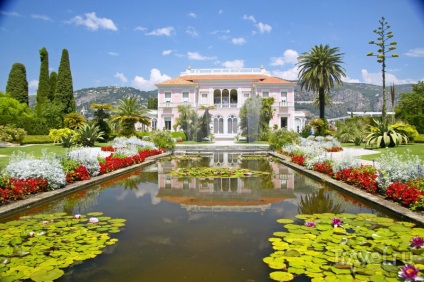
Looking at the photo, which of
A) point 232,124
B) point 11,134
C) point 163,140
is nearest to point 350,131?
point 163,140

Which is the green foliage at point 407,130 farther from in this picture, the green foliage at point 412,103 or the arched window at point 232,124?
the arched window at point 232,124

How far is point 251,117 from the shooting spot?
37.7 meters

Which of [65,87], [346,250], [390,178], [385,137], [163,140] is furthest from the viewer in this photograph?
[65,87]

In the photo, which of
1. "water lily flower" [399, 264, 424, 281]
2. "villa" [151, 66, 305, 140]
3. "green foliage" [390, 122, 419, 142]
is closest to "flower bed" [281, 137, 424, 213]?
"water lily flower" [399, 264, 424, 281]

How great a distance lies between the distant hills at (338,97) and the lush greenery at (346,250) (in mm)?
116756

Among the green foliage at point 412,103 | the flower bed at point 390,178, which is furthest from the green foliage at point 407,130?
the green foliage at point 412,103

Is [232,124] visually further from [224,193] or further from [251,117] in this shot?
[224,193]

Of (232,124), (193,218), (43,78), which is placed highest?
(43,78)

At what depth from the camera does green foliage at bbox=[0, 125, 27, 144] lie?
76.4ft

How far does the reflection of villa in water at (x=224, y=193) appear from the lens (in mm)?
6605

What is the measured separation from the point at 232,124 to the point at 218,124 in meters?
1.76

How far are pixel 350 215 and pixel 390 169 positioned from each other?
2.02m

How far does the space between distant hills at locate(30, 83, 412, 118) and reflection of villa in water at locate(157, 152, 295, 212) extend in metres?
113

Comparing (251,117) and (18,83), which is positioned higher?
(18,83)
